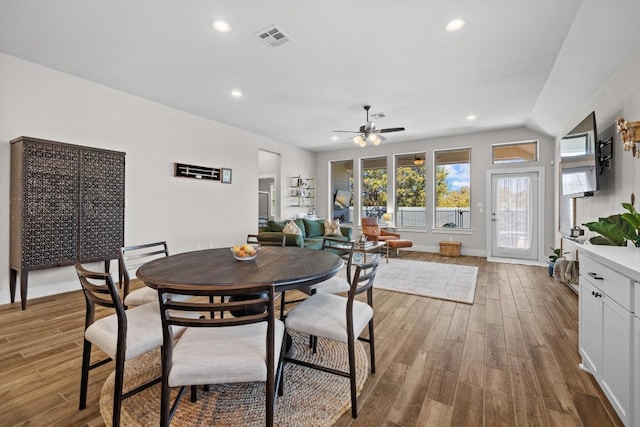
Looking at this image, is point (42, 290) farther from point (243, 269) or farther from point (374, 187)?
point (374, 187)

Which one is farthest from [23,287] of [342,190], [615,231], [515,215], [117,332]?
[515,215]

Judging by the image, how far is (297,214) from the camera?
7996 millimetres

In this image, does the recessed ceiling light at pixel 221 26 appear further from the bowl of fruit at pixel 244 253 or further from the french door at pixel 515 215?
the french door at pixel 515 215

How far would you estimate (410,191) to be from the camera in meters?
7.61

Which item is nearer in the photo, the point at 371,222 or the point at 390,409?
the point at 390,409

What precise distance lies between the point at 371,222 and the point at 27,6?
623cm

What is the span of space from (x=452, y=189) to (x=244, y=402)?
6773 mm

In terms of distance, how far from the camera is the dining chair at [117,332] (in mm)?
1385

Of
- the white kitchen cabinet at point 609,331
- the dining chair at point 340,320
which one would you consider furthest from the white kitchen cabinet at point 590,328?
the dining chair at point 340,320

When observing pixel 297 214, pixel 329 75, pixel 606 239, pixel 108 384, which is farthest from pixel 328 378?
pixel 297 214

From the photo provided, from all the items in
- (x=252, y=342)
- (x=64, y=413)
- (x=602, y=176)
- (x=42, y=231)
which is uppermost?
(x=602, y=176)

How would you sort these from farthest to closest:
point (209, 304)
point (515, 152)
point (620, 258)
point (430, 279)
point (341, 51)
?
point (515, 152) → point (430, 279) → point (341, 51) → point (620, 258) → point (209, 304)

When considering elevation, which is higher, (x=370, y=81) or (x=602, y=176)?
(x=370, y=81)

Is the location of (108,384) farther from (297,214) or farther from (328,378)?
(297,214)
